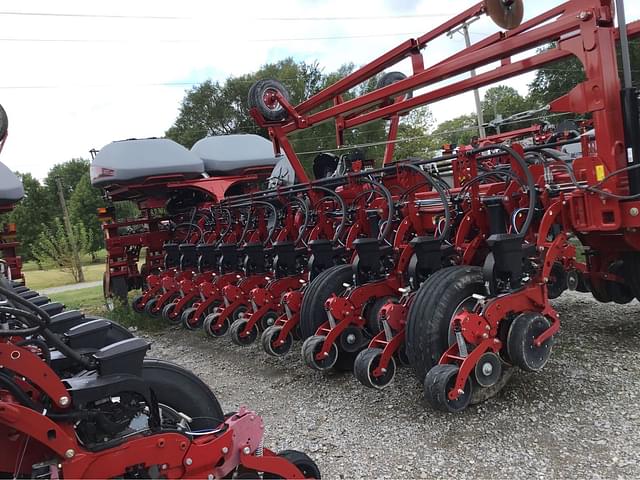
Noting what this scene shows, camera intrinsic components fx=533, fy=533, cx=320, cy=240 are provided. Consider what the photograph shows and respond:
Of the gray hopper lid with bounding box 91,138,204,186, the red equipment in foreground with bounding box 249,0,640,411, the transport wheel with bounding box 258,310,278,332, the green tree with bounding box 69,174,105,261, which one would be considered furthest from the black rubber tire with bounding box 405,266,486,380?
the green tree with bounding box 69,174,105,261

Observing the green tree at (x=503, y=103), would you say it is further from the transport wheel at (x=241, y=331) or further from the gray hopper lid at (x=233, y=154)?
the transport wheel at (x=241, y=331)

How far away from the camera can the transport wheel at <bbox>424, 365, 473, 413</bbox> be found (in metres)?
2.94

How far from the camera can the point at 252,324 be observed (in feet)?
15.9

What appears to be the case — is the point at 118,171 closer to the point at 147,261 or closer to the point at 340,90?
the point at 147,261

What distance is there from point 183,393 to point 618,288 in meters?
4.15

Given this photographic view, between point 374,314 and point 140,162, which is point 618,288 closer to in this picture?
Answer: point 374,314

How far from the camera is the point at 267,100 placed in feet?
20.3

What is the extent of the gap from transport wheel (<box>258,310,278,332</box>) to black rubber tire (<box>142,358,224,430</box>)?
9.08 feet

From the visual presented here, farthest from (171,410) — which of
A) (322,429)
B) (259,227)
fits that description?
(259,227)

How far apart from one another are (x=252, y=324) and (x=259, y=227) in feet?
4.84

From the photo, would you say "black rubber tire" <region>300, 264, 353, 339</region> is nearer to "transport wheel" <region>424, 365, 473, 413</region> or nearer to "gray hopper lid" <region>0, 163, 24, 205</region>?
"transport wheel" <region>424, 365, 473, 413</region>

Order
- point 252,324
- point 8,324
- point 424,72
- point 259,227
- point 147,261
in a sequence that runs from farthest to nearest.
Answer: point 147,261, point 259,227, point 252,324, point 424,72, point 8,324

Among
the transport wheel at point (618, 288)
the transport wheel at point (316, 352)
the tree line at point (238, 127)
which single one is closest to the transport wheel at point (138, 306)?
the transport wheel at point (316, 352)

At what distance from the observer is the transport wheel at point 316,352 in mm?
3836
